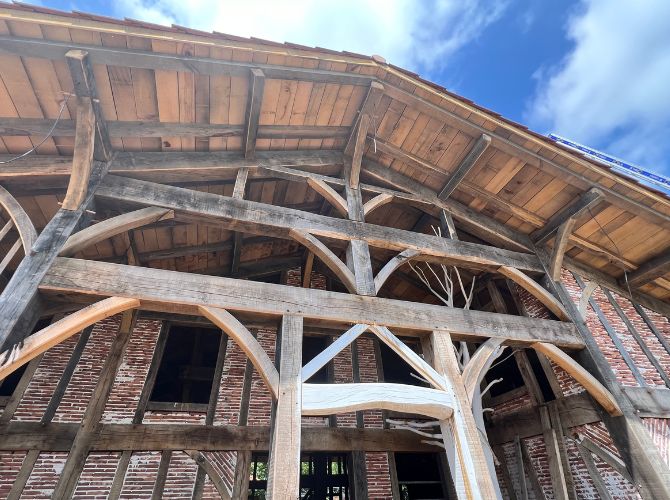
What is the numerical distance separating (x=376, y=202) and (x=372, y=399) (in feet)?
8.43

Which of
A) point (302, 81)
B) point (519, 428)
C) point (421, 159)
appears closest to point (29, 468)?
point (302, 81)

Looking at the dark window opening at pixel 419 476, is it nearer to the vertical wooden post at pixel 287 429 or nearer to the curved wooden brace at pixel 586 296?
the curved wooden brace at pixel 586 296

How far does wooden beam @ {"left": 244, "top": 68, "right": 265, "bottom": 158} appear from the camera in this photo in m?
3.72

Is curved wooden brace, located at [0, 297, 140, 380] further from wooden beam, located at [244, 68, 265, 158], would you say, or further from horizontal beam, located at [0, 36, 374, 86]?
wooden beam, located at [244, 68, 265, 158]

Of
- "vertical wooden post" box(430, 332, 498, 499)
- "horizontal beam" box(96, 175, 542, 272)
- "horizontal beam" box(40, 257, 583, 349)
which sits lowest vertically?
"vertical wooden post" box(430, 332, 498, 499)

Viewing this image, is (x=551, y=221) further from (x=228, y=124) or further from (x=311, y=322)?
(x=228, y=124)

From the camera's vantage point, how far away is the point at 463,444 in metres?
3.22

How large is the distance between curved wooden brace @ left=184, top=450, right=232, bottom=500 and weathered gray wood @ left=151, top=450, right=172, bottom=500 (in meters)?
0.30

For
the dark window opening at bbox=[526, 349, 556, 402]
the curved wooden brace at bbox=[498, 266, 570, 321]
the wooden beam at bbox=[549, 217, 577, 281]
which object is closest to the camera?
the curved wooden brace at bbox=[498, 266, 570, 321]

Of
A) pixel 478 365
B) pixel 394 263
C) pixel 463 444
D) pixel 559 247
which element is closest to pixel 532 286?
pixel 559 247

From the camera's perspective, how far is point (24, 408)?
5.13m

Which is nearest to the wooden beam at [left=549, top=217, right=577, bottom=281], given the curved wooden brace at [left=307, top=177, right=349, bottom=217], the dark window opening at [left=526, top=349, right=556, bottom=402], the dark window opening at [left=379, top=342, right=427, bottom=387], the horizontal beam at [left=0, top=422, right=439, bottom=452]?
the dark window opening at [left=526, top=349, right=556, bottom=402]

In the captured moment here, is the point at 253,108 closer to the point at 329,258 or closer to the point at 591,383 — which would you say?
the point at 329,258

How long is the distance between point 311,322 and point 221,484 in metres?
3.42
